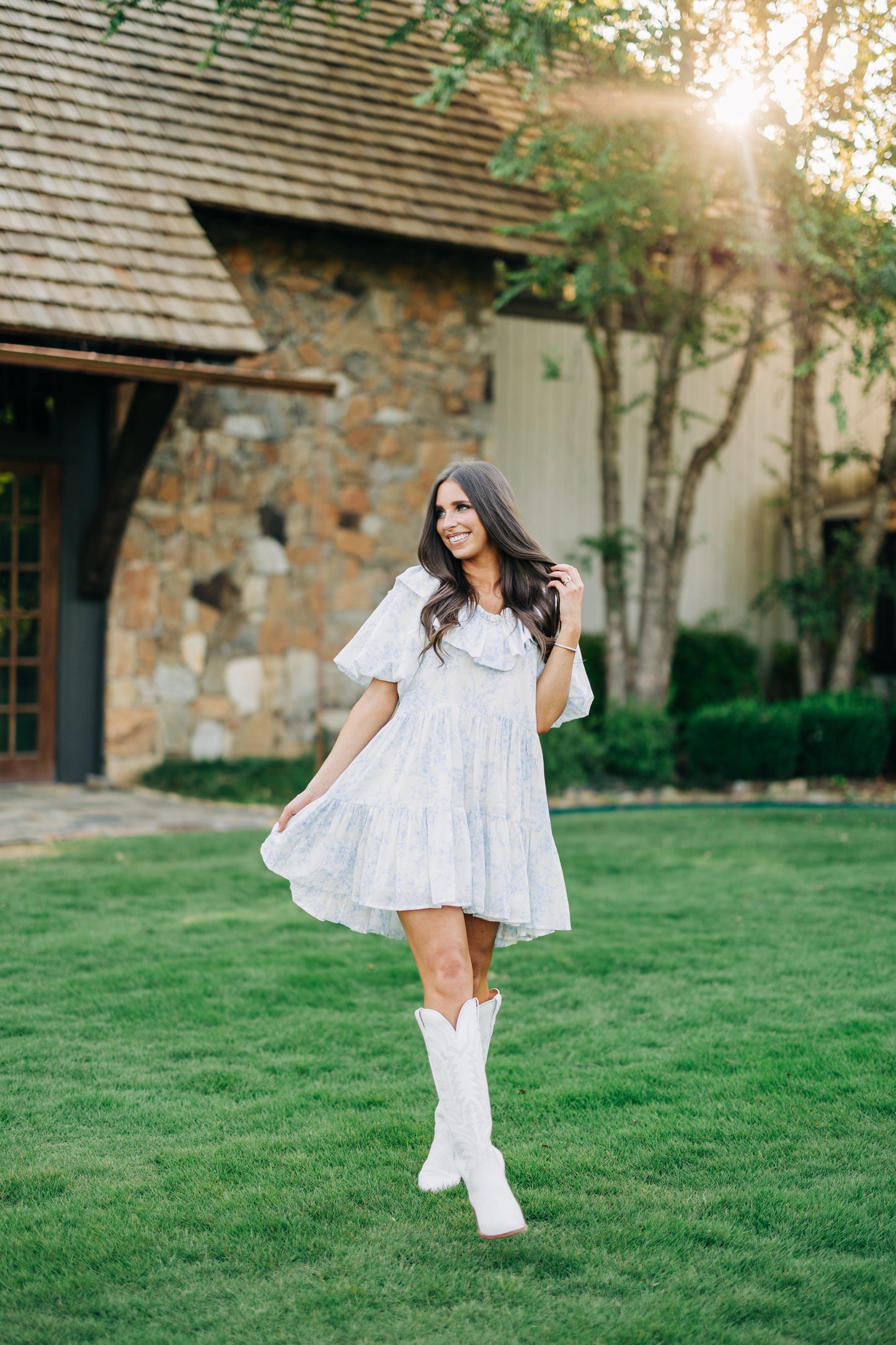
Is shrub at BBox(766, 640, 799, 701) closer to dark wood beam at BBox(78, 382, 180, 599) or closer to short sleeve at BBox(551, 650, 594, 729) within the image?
dark wood beam at BBox(78, 382, 180, 599)

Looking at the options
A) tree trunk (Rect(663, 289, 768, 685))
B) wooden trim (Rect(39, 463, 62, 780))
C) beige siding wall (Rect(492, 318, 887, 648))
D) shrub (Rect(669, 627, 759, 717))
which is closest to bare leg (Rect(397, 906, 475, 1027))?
wooden trim (Rect(39, 463, 62, 780))

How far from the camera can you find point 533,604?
314cm

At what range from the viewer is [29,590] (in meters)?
8.96

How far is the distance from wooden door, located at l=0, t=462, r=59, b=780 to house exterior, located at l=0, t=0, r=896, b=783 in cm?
2

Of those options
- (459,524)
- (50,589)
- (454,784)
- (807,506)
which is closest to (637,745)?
(807,506)

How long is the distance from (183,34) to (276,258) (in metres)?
1.73

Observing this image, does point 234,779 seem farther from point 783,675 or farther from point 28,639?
point 783,675

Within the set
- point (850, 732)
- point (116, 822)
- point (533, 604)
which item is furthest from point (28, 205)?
point (850, 732)

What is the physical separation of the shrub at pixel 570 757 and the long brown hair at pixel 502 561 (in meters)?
6.08

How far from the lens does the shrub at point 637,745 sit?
9703 millimetres

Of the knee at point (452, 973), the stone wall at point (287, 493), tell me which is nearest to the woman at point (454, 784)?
the knee at point (452, 973)

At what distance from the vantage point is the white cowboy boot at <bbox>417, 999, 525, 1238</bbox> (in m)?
2.70

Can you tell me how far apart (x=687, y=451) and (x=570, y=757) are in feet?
13.8

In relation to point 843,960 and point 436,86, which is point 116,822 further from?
point 436,86
